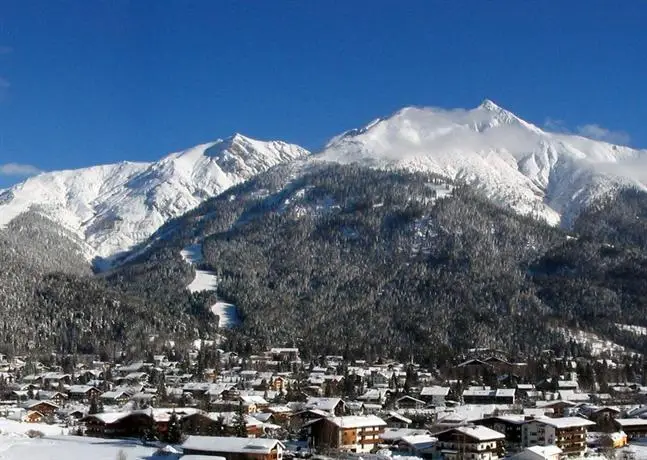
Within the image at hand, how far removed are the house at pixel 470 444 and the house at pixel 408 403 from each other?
30989 millimetres

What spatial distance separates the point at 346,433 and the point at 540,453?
1448cm

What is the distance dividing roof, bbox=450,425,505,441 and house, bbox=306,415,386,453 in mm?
7045

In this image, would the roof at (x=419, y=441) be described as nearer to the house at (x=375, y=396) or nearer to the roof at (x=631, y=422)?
the roof at (x=631, y=422)

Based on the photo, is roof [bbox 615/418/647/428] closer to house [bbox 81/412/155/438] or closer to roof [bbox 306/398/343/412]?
roof [bbox 306/398/343/412]

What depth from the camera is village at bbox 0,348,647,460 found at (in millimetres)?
66500

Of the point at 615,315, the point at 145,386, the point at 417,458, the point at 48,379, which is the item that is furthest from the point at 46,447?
the point at 615,315

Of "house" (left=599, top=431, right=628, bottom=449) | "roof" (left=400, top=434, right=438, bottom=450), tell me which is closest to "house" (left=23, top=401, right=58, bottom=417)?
"roof" (left=400, top=434, right=438, bottom=450)

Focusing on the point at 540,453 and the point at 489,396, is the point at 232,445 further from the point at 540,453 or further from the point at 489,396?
the point at 489,396

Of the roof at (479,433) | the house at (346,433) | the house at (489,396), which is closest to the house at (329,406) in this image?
the house at (346,433)

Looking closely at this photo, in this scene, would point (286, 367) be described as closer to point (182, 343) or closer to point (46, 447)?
point (182, 343)

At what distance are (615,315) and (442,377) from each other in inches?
2882

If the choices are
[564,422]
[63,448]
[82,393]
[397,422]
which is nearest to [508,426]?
[564,422]

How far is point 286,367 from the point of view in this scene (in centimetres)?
13300

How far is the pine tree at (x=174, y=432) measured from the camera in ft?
223
